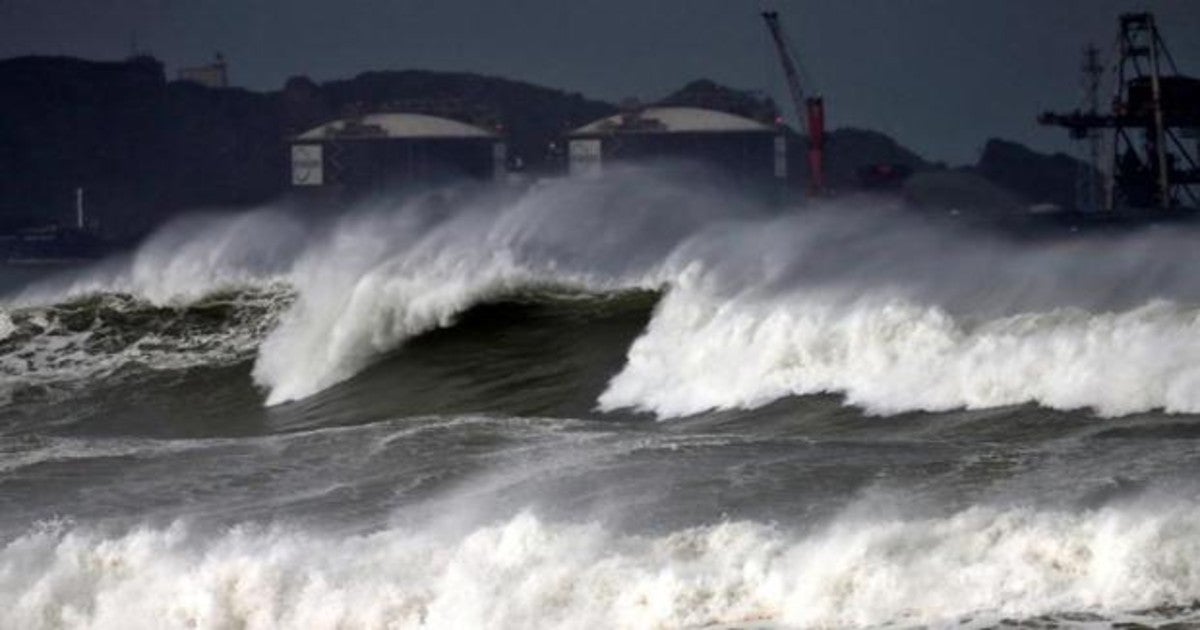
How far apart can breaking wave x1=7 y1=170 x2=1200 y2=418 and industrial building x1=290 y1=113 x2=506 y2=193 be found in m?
77.9

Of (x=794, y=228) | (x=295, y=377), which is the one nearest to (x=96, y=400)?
(x=295, y=377)

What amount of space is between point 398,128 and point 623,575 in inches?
4562

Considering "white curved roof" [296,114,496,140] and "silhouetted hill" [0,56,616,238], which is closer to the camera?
"white curved roof" [296,114,496,140]

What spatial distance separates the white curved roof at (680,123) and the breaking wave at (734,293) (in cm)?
7738

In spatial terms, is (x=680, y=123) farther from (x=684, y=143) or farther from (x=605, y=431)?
(x=605, y=431)

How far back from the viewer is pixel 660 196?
47406 mm

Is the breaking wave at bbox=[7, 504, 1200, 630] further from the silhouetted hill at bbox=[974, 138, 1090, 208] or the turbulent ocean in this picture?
the silhouetted hill at bbox=[974, 138, 1090, 208]

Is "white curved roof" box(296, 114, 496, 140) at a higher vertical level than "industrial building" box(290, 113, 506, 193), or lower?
higher

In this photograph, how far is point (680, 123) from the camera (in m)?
126

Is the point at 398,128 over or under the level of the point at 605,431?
over

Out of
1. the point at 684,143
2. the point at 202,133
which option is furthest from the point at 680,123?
the point at 202,133

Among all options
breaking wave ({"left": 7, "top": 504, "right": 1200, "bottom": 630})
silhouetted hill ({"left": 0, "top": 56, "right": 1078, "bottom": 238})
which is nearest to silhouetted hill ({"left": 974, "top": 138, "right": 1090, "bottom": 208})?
silhouetted hill ({"left": 0, "top": 56, "right": 1078, "bottom": 238})

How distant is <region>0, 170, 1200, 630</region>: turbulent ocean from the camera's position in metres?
16.1

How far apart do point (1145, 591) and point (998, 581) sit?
36.1 inches
